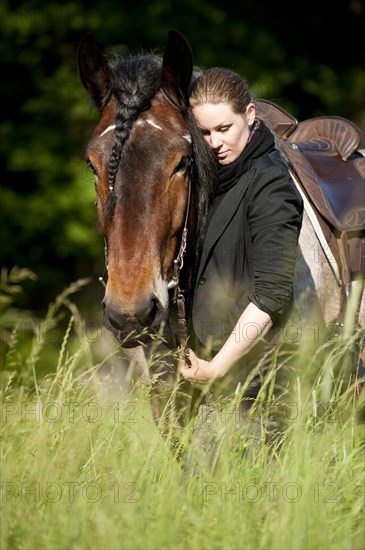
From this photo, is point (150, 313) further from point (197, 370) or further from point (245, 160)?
point (245, 160)

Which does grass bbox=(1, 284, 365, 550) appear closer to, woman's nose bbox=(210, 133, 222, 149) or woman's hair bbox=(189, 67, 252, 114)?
woman's nose bbox=(210, 133, 222, 149)

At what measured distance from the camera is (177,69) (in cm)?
373

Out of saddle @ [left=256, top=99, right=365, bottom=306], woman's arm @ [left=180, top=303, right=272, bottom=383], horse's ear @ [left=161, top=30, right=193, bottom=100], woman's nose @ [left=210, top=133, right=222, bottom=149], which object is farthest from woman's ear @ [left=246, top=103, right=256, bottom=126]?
woman's arm @ [left=180, top=303, right=272, bottom=383]

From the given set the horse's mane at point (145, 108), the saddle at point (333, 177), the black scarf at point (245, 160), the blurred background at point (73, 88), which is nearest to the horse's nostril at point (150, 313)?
the horse's mane at point (145, 108)

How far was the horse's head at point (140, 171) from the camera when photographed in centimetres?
333

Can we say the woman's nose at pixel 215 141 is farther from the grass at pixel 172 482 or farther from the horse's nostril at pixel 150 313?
the grass at pixel 172 482

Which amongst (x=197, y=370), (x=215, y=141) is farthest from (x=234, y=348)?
(x=215, y=141)

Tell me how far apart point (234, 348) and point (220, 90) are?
44.4 inches

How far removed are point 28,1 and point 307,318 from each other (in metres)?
9.01

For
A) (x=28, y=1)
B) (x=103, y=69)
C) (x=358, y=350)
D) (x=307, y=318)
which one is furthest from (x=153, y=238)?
(x=28, y=1)

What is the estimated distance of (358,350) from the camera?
4.45 meters

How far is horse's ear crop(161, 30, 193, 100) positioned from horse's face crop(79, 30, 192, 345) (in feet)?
0.04

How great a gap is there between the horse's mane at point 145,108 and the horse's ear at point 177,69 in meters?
0.05

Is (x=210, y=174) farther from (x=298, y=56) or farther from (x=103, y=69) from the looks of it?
(x=298, y=56)
